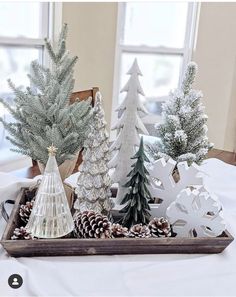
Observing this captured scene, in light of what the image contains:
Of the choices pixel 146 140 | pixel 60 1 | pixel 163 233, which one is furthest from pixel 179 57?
pixel 163 233

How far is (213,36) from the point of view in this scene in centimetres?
328

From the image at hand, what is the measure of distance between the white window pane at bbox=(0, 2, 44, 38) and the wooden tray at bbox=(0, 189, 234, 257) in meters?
1.70

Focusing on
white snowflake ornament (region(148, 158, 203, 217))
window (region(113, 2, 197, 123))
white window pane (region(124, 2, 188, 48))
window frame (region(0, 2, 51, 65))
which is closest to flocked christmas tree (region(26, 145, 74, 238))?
white snowflake ornament (region(148, 158, 203, 217))

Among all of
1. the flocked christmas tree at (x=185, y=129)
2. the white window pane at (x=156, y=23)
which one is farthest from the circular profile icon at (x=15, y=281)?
the white window pane at (x=156, y=23)

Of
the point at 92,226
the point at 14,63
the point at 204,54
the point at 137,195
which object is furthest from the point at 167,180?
the point at 204,54

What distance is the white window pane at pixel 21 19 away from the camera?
2215 mm

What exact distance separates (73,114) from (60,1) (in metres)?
1.70

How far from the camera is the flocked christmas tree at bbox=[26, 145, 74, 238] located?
2.47 ft

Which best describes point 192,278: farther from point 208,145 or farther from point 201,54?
point 201,54

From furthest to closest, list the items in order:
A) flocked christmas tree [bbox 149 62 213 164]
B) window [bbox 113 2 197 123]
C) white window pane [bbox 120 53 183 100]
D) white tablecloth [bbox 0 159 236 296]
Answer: white window pane [bbox 120 53 183 100]
window [bbox 113 2 197 123]
flocked christmas tree [bbox 149 62 213 164]
white tablecloth [bbox 0 159 236 296]

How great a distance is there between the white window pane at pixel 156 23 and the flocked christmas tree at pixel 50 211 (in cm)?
248

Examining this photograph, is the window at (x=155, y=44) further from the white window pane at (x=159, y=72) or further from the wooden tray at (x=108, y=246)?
the wooden tray at (x=108, y=246)

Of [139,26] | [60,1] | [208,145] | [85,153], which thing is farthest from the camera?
[139,26]

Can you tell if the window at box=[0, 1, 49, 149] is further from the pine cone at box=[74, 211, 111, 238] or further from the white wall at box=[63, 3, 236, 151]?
the pine cone at box=[74, 211, 111, 238]
